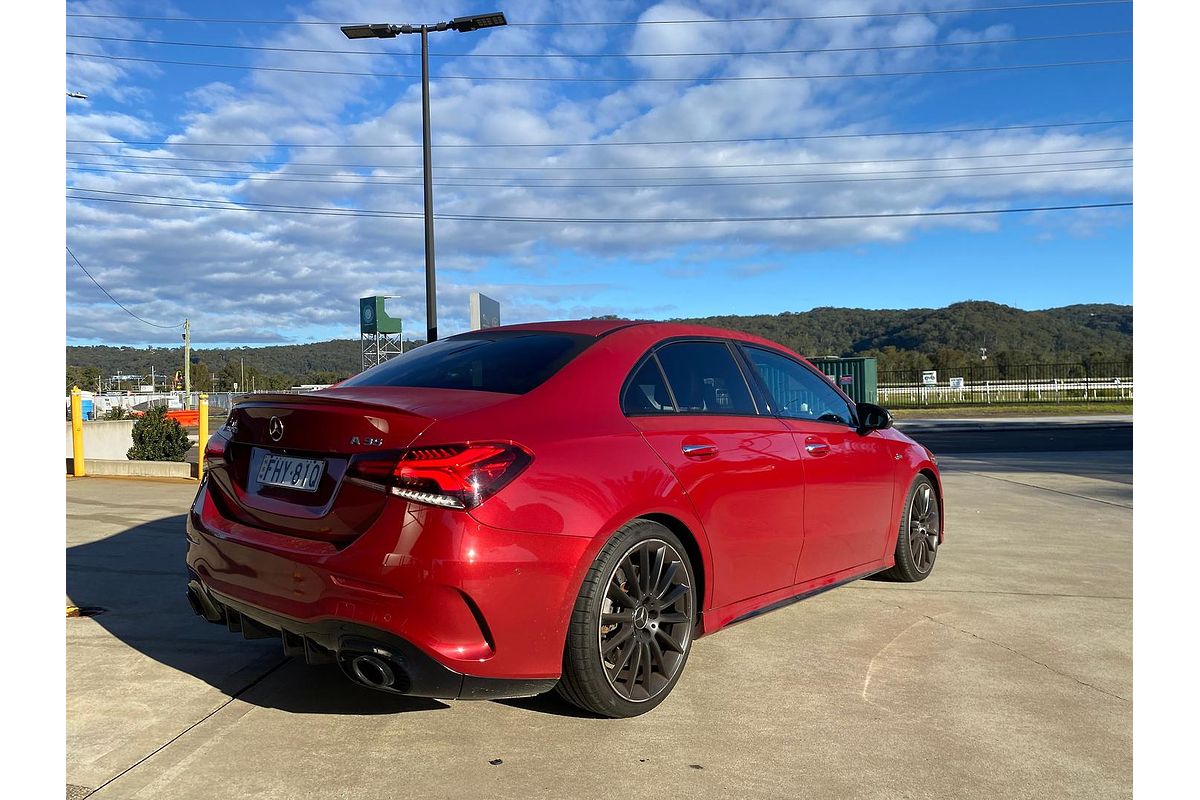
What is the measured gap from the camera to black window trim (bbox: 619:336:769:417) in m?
3.67

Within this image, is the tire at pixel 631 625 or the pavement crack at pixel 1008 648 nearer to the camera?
the tire at pixel 631 625

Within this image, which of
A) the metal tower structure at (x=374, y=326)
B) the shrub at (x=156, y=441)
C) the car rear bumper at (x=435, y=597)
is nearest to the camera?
the car rear bumper at (x=435, y=597)

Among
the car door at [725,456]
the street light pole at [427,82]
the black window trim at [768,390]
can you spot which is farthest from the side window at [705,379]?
the street light pole at [427,82]

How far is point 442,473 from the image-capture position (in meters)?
2.88

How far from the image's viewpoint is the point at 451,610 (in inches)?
112

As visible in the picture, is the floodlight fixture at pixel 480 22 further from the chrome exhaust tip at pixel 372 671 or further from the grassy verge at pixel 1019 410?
the grassy verge at pixel 1019 410

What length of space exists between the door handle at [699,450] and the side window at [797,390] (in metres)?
0.78

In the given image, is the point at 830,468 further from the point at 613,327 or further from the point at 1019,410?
the point at 1019,410

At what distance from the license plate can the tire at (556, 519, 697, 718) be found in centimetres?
106

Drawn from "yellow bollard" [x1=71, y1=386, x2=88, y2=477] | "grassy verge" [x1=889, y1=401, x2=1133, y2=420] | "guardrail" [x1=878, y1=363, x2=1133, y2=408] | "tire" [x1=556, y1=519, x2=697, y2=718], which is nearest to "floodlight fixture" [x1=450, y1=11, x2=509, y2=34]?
"yellow bollard" [x1=71, y1=386, x2=88, y2=477]

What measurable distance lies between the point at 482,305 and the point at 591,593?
1020 cm

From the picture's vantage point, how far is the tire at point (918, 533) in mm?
5539
